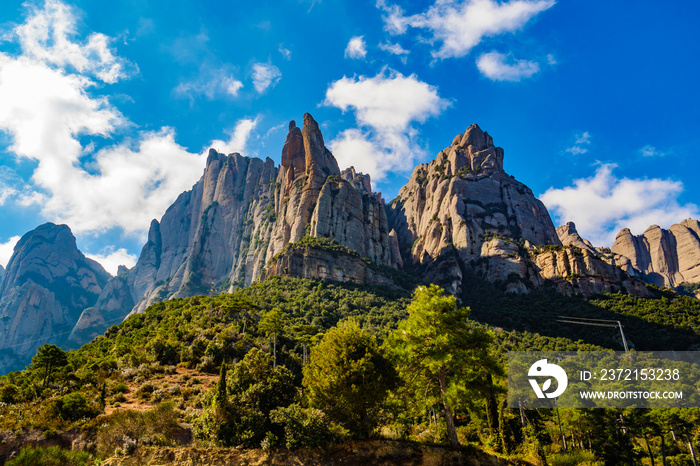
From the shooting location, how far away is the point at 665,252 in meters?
178

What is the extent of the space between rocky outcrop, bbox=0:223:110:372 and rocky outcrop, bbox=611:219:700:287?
272m

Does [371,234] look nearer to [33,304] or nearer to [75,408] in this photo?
[75,408]

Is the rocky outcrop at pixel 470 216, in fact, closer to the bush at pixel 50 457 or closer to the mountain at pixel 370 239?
the mountain at pixel 370 239

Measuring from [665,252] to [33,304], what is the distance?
12566 inches

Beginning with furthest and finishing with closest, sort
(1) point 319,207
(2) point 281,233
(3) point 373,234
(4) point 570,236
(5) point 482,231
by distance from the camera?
(4) point 570,236 < (2) point 281,233 < (5) point 482,231 < (3) point 373,234 < (1) point 319,207

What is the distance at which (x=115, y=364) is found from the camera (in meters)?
34.4

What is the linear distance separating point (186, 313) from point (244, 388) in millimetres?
44233

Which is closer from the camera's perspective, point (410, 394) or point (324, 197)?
point (410, 394)

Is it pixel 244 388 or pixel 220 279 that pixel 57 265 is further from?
pixel 244 388

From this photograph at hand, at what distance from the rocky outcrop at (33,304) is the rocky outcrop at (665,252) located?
272m

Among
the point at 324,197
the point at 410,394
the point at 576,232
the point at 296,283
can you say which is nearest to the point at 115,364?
the point at 410,394

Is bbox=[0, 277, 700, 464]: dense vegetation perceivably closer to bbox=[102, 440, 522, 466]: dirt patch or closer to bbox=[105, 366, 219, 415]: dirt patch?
bbox=[105, 366, 219, 415]: dirt patch

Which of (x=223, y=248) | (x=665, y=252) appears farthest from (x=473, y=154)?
(x=223, y=248)

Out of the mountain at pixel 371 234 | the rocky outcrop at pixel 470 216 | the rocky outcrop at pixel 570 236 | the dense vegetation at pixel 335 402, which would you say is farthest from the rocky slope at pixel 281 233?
the rocky outcrop at pixel 570 236
